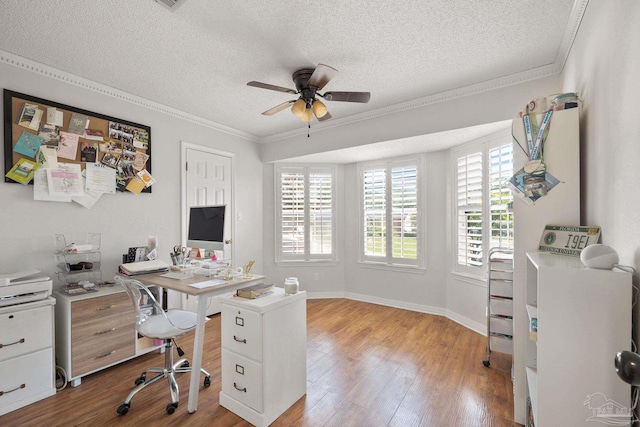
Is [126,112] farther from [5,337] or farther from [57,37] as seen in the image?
[5,337]

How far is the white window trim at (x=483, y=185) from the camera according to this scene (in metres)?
3.09

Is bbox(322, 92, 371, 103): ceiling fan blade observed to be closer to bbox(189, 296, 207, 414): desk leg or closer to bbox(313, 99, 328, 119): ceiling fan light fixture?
bbox(313, 99, 328, 119): ceiling fan light fixture

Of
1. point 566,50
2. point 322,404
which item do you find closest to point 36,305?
point 322,404

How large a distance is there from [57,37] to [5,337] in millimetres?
2200

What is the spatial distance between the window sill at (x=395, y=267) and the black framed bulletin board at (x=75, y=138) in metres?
3.23

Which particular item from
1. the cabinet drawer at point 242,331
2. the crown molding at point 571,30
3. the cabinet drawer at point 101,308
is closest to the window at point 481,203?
the crown molding at point 571,30

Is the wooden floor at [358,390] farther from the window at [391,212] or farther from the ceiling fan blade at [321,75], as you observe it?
the ceiling fan blade at [321,75]

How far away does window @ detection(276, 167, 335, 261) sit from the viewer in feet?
15.5

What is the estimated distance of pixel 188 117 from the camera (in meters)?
3.59

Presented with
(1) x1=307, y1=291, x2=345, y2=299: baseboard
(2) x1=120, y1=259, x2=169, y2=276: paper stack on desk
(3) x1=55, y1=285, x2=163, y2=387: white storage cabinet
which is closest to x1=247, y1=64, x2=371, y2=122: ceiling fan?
(2) x1=120, y1=259, x2=169, y2=276: paper stack on desk

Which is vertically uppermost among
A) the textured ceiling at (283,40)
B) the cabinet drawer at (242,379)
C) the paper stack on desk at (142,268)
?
the textured ceiling at (283,40)

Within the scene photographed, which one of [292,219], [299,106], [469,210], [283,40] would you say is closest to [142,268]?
[299,106]

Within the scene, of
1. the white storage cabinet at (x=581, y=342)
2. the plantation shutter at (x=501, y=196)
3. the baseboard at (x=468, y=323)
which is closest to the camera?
the white storage cabinet at (x=581, y=342)

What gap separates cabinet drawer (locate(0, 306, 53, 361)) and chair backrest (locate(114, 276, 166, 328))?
660 mm
